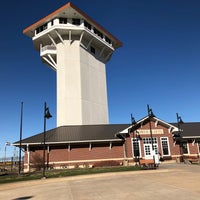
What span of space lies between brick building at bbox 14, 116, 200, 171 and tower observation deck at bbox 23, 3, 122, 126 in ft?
17.8

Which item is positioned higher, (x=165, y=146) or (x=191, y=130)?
(x=191, y=130)

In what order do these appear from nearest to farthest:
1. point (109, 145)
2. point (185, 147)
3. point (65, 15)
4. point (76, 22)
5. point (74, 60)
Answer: point (109, 145), point (185, 147), point (65, 15), point (74, 60), point (76, 22)

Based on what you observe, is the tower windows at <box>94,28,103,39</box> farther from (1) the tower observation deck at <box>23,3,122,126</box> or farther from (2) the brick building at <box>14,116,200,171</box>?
(2) the brick building at <box>14,116,200,171</box>

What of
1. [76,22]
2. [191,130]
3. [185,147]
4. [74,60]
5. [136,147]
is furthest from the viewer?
[76,22]

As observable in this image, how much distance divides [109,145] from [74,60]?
51.1 ft

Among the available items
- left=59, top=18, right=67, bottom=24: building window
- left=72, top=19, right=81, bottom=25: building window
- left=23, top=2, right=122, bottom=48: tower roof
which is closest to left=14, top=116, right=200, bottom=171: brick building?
left=59, top=18, right=67, bottom=24: building window

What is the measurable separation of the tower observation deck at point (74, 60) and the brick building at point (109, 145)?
542 centimetres

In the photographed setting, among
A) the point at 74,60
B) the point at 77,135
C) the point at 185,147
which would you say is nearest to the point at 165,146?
the point at 185,147

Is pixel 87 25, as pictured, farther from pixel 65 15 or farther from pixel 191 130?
pixel 191 130

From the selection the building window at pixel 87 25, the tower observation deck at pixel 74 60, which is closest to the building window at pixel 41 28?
the tower observation deck at pixel 74 60

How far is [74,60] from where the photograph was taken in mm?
36281

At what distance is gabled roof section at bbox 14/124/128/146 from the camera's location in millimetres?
26384

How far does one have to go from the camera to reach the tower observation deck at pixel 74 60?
34.7 meters

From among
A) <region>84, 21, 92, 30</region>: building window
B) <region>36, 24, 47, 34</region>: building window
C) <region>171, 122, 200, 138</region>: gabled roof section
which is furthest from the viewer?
<region>36, 24, 47, 34</region>: building window
